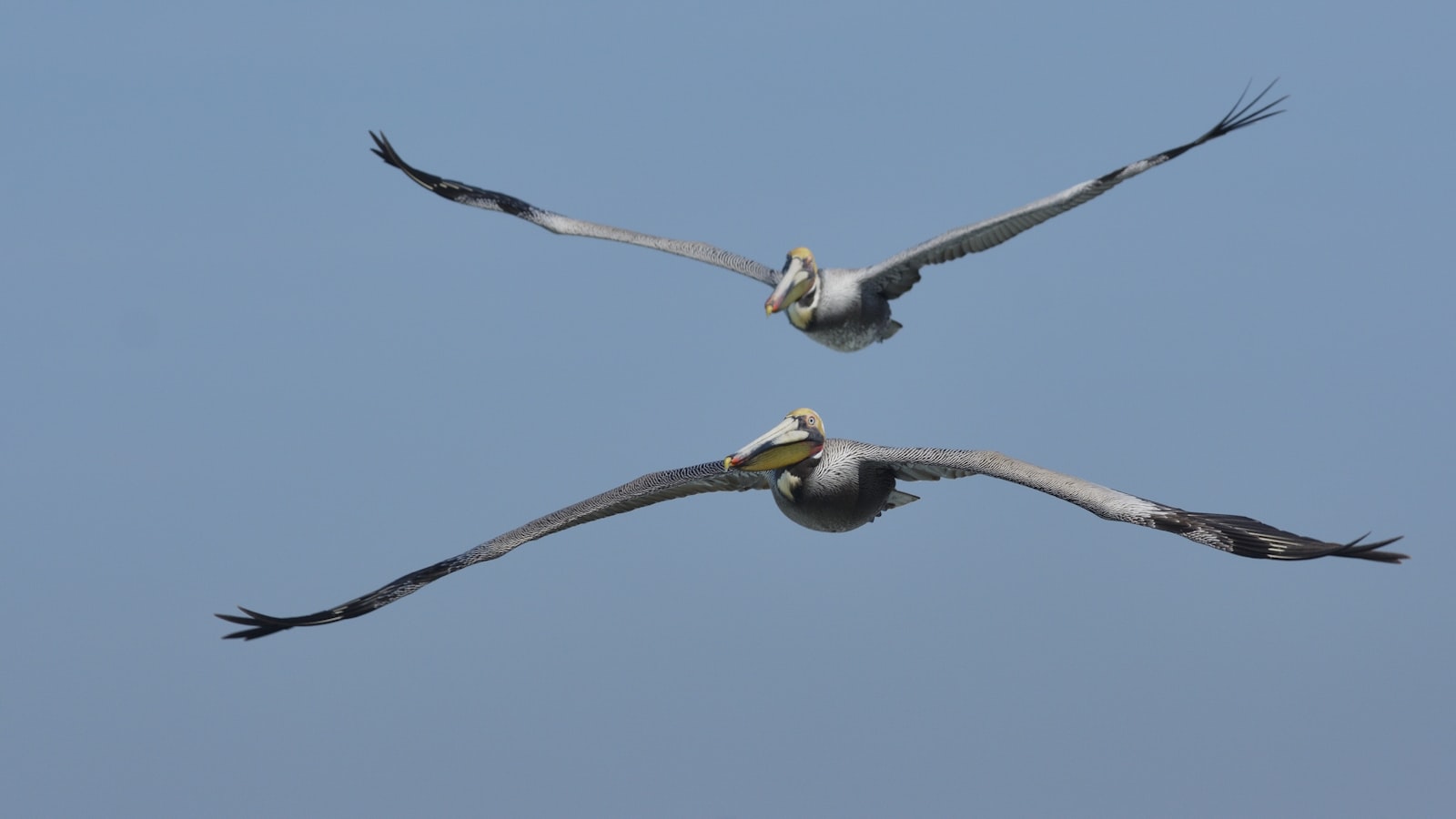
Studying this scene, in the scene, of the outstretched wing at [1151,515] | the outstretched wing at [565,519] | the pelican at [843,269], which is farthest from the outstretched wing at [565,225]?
the outstretched wing at [1151,515]

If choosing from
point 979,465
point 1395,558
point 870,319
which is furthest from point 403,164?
point 1395,558

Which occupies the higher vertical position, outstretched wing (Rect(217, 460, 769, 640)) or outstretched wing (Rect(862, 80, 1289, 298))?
outstretched wing (Rect(862, 80, 1289, 298))

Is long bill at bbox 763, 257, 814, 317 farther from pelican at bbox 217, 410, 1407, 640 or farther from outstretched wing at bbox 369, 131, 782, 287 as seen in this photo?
pelican at bbox 217, 410, 1407, 640

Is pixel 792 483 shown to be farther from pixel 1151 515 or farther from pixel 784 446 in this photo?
pixel 1151 515

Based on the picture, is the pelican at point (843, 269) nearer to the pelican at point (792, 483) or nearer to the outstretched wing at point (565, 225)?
the outstretched wing at point (565, 225)

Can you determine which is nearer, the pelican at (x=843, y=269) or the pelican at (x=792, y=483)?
the pelican at (x=792, y=483)

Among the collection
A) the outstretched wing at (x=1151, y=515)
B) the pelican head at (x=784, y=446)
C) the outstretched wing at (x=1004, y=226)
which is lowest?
the outstretched wing at (x=1151, y=515)

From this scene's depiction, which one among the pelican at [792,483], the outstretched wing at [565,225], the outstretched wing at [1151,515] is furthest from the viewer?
the outstretched wing at [565,225]

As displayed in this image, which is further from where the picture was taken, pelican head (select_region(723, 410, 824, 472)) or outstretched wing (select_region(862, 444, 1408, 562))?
pelican head (select_region(723, 410, 824, 472))

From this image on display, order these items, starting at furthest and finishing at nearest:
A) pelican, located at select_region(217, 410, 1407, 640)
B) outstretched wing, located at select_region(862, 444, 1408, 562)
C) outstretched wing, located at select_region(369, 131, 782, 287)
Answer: outstretched wing, located at select_region(369, 131, 782, 287), pelican, located at select_region(217, 410, 1407, 640), outstretched wing, located at select_region(862, 444, 1408, 562)

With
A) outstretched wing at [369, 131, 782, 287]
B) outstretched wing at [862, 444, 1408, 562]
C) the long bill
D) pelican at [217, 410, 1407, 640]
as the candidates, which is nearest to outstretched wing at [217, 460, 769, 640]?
pelican at [217, 410, 1407, 640]

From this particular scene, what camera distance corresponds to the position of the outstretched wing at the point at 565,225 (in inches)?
928

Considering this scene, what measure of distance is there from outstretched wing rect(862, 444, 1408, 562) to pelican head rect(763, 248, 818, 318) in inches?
216

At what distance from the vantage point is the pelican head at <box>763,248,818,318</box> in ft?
71.4
